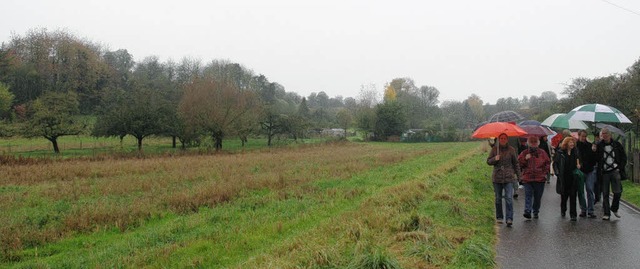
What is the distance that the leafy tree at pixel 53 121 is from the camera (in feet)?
119

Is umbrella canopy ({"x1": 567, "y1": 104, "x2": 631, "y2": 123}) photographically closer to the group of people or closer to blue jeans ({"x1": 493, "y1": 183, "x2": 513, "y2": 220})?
the group of people

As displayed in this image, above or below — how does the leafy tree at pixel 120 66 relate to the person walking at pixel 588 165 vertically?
above

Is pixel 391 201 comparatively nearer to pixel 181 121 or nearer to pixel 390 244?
pixel 390 244

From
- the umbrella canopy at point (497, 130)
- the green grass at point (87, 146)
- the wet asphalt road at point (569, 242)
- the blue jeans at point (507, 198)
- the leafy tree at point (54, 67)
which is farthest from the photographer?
the leafy tree at point (54, 67)

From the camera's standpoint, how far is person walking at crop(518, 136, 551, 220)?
896 cm

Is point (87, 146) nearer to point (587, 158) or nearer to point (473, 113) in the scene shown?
point (587, 158)

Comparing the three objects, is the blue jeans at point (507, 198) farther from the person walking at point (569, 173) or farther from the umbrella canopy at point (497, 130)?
the person walking at point (569, 173)

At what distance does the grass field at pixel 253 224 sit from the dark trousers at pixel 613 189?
2458mm

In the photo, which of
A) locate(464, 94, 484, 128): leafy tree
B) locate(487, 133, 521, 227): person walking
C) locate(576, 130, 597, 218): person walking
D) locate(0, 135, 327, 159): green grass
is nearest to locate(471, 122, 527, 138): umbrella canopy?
locate(487, 133, 521, 227): person walking

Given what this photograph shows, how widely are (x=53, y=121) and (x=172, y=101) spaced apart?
700 inches

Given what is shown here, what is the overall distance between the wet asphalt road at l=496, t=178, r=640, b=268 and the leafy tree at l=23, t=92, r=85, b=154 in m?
39.2

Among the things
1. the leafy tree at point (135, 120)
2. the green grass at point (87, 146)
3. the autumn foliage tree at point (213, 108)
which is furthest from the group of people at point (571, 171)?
the leafy tree at point (135, 120)

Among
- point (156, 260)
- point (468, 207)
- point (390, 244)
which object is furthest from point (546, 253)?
point (156, 260)

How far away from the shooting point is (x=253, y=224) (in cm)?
940
